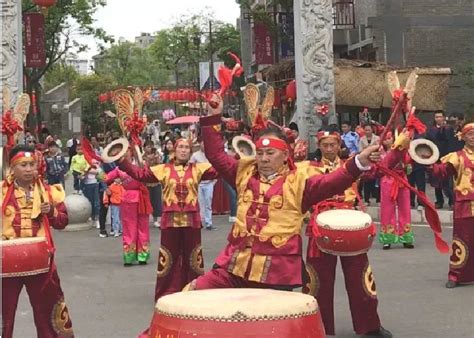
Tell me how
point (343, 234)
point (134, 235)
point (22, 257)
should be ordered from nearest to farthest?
point (22, 257)
point (343, 234)
point (134, 235)

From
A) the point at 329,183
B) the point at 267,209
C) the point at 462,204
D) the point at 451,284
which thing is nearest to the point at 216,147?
the point at 267,209

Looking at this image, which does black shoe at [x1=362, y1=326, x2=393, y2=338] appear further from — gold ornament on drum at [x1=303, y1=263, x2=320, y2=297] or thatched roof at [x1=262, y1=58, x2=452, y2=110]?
thatched roof at [x1=262, y1=58, x2=452, y2=110]

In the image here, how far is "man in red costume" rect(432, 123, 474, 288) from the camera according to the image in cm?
808

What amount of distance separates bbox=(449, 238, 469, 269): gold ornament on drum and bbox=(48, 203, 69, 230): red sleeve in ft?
13.0

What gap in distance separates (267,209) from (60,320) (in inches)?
67.2

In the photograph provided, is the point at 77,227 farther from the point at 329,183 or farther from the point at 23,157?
the point at 329,183

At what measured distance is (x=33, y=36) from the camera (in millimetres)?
24406

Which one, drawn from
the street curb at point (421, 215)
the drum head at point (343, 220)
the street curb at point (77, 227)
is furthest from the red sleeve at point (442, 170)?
the street curb at point (77, 227)

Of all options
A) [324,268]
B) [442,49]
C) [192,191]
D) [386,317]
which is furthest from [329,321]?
[442,49]

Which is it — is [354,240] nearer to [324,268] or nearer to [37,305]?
[324,268]

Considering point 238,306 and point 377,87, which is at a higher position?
point 377,87

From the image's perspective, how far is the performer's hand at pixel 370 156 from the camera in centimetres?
470

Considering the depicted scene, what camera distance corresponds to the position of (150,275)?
379 inches

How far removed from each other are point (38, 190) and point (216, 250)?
225 inches
